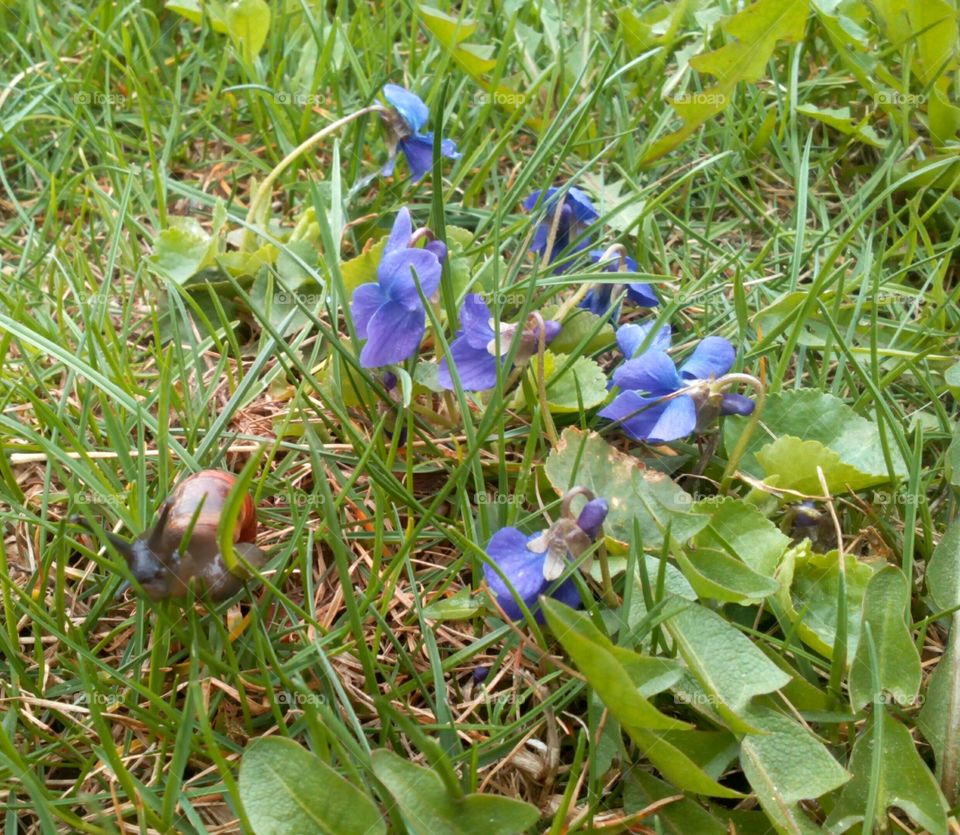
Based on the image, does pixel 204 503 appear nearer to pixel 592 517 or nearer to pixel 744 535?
pixel 592 517

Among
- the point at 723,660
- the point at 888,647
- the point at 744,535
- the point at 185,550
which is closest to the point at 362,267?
the point at 185,550

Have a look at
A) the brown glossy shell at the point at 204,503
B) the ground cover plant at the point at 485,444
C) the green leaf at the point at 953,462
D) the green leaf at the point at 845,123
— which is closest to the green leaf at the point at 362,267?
the ground cover plant at the point at 485,444

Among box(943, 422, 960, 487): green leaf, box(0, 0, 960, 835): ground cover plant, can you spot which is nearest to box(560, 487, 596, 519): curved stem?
box(0, 0, 960, 835): ground cover plant

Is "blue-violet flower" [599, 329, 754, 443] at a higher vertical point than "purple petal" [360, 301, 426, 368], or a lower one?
lower

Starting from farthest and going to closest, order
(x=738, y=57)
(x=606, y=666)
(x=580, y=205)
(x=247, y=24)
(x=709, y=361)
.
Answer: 1. (x=247, y=24)
2. (x=738, y=57)
3. (x=580, y=205)
4. (x=709, y=361)
5. (x=606, y=666)

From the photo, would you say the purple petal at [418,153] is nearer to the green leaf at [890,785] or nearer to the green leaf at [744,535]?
the green leaf at [744,535]

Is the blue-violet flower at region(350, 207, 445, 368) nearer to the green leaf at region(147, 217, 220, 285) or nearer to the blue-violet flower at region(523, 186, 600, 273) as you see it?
the blue-violet flower at region(523, 186, 600, 273)

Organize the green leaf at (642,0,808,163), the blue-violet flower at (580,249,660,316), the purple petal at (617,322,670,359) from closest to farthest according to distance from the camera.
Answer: the purple petal at (617,322,670,359) → the blue-violet flower at (580,249,660,316) → the green leaf at (642,0,808,163)

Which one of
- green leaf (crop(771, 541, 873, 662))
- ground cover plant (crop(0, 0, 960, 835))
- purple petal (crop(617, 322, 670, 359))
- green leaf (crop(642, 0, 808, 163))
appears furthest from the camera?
green leaf (crop(642, 0, 808, 163))
